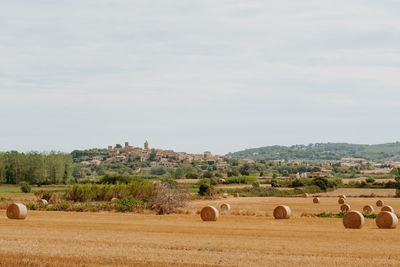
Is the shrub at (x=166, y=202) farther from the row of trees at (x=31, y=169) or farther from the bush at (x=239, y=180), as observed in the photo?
the row of trees at (x=31, y=169)

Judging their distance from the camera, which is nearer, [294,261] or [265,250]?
[294,261]

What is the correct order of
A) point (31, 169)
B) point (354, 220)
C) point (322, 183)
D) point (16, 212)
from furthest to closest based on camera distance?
point (31, 169)
point (322, 183)
point (16, 212)
point (354, 220)

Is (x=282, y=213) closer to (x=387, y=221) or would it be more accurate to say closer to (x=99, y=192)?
(x=387, y=221)

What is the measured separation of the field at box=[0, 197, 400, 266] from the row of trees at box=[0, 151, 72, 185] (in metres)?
74.9

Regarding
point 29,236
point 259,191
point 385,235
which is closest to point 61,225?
point 29,236

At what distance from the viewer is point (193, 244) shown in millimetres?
23141

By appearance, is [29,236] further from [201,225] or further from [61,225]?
[201,225]

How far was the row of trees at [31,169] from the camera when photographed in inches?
4203

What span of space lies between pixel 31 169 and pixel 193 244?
8960 centimetres

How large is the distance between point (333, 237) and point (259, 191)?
54.7 metres

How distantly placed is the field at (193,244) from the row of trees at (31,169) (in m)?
74.9

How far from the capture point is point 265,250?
70.9 feet

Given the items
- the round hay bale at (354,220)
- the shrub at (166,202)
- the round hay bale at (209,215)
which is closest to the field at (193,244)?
the round hay bale at (354,220)

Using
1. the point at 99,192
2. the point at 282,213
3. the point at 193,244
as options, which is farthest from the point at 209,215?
Result: the point at 99,192
